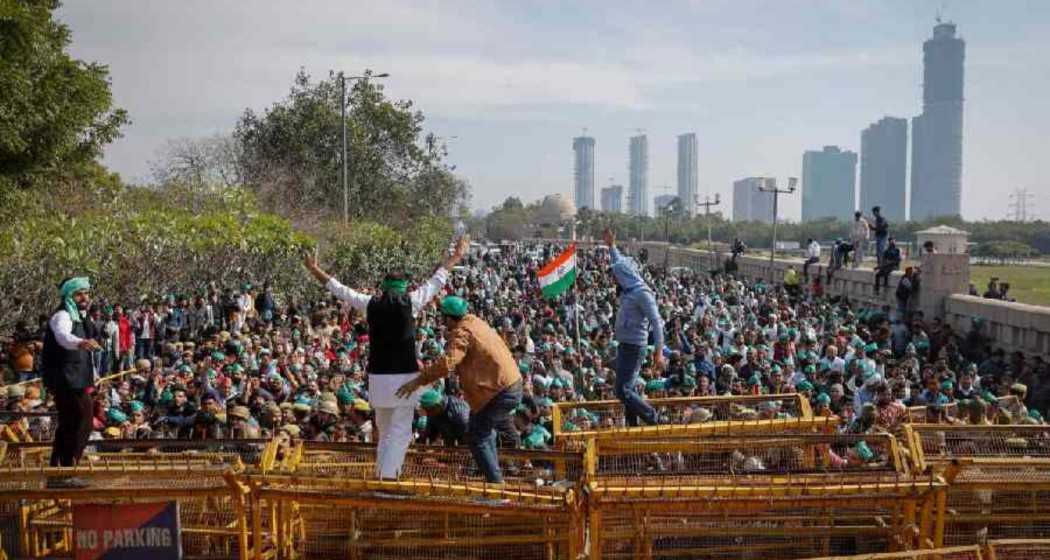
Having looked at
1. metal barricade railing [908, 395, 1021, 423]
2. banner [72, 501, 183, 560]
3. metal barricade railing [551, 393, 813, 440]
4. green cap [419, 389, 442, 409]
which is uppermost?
green cap [419, 389, 442, 409]

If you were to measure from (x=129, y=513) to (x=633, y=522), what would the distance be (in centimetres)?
280

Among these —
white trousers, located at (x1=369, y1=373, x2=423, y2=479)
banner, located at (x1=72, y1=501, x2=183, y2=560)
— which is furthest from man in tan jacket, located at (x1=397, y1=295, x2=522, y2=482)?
banner, located at (x1=72, y1=501, x2=183, y2=560)

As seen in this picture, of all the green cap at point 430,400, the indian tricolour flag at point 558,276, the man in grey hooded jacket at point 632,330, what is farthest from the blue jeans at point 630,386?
the indian tricolour flag at point 558,276

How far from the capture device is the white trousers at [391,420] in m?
6.65

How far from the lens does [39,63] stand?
22.6m

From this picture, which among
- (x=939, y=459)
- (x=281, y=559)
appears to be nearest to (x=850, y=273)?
(x=939, y=459)

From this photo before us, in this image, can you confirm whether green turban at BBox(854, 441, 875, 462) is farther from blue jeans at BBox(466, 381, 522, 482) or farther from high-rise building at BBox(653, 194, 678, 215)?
high-rise building at BBox(653, 194, 678, 215)

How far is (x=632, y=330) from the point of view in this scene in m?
8.85

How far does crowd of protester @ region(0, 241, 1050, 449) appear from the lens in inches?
434

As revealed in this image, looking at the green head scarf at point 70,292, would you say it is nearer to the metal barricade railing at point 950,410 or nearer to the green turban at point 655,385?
the metal barricade railing at point 950,410

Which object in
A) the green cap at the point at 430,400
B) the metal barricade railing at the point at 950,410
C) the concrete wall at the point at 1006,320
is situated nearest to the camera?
the green cap at the point at 430,400

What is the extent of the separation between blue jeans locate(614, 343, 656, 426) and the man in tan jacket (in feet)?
5.79

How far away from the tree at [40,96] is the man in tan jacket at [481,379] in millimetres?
16461

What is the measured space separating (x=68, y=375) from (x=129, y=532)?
5.58 feet
